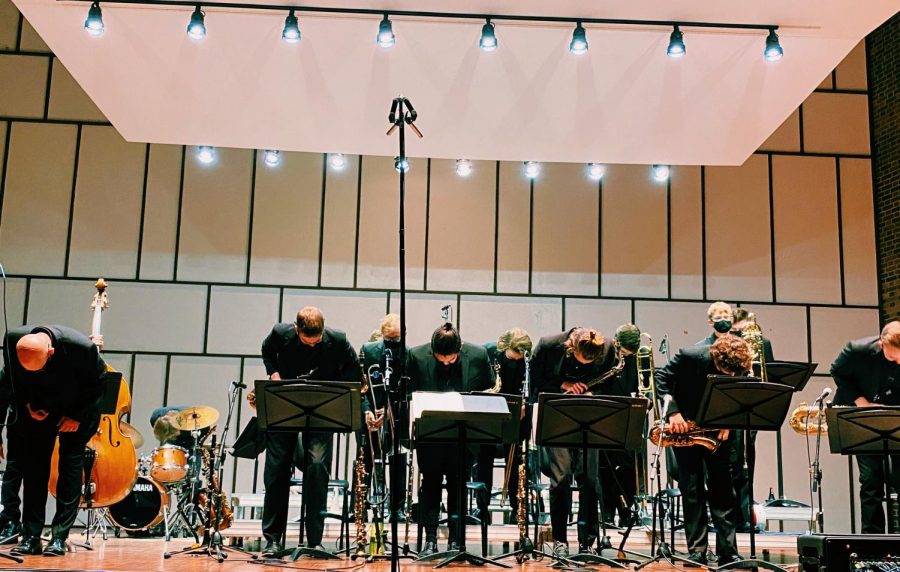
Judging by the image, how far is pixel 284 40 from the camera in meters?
7.02

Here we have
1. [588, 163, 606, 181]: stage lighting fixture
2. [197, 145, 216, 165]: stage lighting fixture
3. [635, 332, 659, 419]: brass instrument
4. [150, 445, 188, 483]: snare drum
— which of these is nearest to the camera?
[150, 445, 188, 483]: snare drum

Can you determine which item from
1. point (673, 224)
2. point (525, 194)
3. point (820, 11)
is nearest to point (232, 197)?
point (525, 194)

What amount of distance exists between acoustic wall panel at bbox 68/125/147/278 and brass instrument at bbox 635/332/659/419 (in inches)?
239

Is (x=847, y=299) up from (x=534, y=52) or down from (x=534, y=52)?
down

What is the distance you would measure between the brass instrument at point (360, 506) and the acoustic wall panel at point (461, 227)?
4504 millimetres

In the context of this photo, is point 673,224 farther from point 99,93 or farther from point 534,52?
point 99,93

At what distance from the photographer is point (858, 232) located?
1082cm

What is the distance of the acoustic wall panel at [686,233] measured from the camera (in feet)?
35.1

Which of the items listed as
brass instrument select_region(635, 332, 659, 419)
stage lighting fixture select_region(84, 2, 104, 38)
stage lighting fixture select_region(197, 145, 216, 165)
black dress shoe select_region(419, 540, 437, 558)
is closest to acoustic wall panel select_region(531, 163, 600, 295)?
brass instrument select_region(635, 332, 659, 419)

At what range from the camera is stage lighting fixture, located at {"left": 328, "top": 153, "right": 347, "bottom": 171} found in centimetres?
1059

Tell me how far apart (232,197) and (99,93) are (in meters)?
2.67

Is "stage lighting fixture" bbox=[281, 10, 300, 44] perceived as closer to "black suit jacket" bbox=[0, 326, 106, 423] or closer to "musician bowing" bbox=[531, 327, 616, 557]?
"black suit jacket" bbox=[0, 326, 106, 423]

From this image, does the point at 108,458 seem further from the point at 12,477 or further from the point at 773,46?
the point at 773,46

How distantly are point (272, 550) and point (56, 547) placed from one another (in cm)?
141
